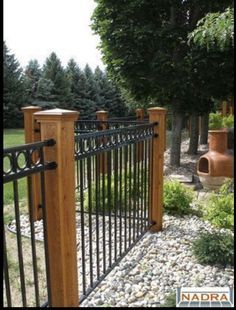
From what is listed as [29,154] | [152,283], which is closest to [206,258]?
[152,283]

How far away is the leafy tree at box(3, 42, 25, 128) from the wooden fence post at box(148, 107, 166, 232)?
16483 mm

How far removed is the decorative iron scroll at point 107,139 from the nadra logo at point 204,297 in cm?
118

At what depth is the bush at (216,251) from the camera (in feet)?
9.93

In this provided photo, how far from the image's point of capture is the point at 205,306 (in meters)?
2.29

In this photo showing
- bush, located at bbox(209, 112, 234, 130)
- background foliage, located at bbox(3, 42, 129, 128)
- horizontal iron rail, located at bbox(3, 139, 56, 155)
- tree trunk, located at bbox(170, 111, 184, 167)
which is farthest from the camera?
background foliage, located at bbox(3, 42, 129, 128)

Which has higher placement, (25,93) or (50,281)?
(25,93)

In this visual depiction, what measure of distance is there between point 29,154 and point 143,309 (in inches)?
54.1

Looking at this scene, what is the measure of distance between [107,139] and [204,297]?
4.38 feet

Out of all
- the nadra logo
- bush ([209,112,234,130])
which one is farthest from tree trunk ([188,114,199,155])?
the nadra logo

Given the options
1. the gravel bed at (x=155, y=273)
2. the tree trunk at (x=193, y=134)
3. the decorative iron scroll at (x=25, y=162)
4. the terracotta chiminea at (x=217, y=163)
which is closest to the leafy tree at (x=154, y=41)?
the terracotta chiminea at (x=217, y=163)

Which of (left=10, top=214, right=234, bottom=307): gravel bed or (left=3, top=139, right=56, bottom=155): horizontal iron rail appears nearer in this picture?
(left=3, top=139, right=56, bottom=155): horizontal iron rail

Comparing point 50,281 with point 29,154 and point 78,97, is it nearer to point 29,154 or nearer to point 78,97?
point 29,154

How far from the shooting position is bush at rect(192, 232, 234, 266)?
3027mm

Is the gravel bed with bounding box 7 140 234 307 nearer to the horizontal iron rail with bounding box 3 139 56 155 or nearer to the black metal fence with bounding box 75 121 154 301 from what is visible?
the black metal fence with bounding box 75 121 154 301
